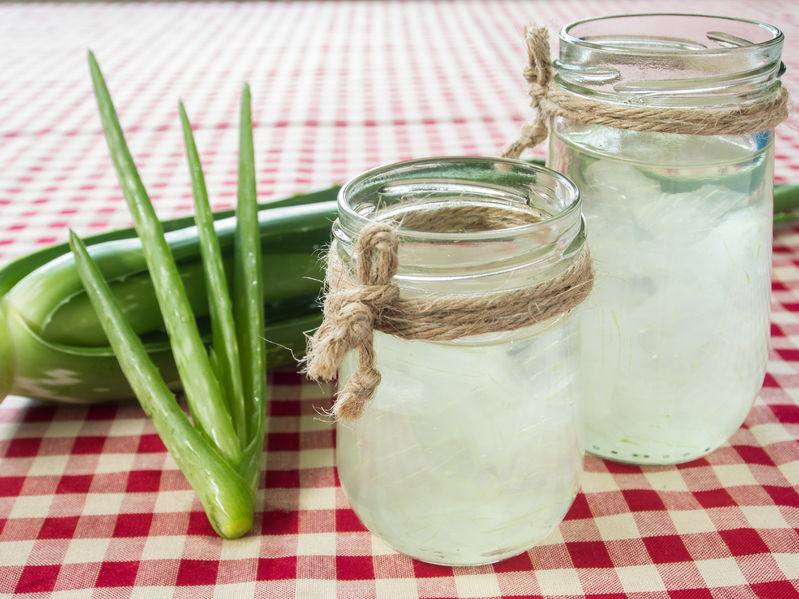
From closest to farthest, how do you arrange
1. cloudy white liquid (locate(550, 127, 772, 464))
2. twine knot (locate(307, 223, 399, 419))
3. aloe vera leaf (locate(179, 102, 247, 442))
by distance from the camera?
1. twine knot (locate(307, 223, 399, 419))
2. cloudy white liquid (locate(550, 127, 772, 464))
3. aloe vera leaf (locate(179, 102, 247, 442))

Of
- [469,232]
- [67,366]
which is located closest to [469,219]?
[469,232]

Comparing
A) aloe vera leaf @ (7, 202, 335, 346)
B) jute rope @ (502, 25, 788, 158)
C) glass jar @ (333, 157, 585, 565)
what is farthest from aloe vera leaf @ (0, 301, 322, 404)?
jute rope @ (502, 25, 788, 158)

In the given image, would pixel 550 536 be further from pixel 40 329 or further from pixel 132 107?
pixel 132 107

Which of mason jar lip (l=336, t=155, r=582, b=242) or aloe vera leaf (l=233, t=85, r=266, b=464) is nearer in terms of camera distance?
mason jar lip (l=336, t=155, r=582, b=242)

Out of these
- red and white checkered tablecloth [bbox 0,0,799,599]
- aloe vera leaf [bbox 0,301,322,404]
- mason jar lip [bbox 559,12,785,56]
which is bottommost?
red and white checkered tablecloth [bbox 0,0,799,599]

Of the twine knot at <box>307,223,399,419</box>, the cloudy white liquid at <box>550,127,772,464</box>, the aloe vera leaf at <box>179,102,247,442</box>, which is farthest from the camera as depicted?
the aloe vera leaf at <box>179,102,247,442</box>

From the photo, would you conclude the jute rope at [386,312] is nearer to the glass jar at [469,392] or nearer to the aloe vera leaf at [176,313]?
the glass jar at [469,392]

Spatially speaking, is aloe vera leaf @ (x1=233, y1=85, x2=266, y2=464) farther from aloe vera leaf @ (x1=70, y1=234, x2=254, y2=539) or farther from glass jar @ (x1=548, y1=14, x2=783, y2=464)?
glass jar @ (x1=548, y1=14, x2=783, y2=464)

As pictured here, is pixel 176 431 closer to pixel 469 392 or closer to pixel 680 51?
pixel 469 392

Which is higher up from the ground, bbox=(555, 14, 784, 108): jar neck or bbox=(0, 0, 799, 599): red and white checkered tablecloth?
bbox=(555, 14, 784, 108): jar neck
